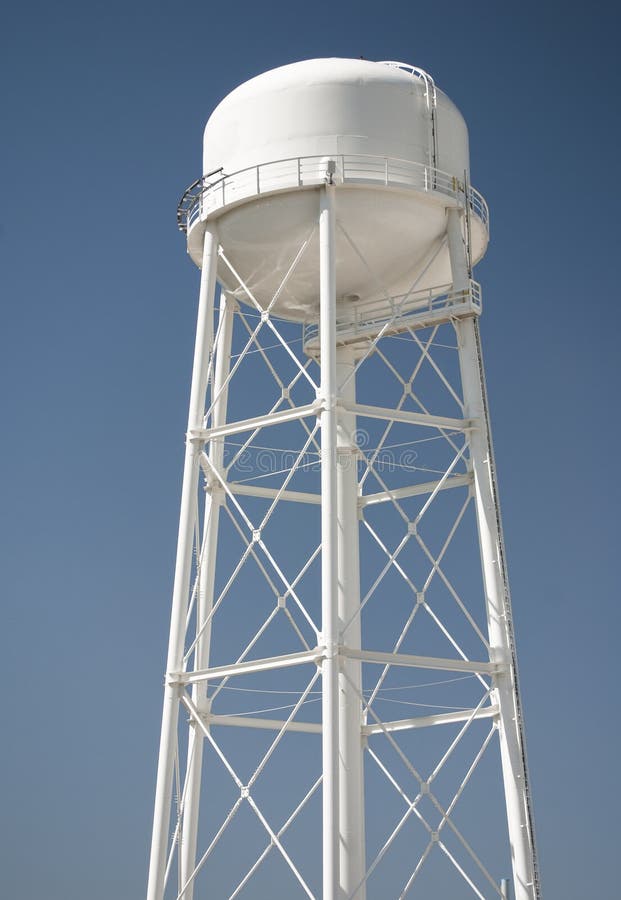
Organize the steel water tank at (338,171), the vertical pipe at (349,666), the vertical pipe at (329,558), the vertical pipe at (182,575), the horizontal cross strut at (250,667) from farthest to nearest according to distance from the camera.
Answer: the steel water tank at (338,171) < the vertical pipe at (349,666) < the vertical pipe at (182,575) < the horizontal cross strut at (250,667) < the vertical pipe at (329,558)

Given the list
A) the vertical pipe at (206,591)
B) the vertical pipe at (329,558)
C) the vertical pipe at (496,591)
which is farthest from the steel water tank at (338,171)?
the vertical pipe at (206,591)

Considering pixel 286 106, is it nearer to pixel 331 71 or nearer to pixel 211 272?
pixel 331 71

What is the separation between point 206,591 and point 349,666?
2962 mm

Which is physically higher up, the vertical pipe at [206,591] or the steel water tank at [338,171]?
the steel water tank at [338,171]

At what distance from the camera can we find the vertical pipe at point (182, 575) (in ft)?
66.5

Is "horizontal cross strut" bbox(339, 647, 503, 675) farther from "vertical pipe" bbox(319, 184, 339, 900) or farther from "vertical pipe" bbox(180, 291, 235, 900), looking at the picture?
"vertical pipe" bbox(180, 291, 235, 900)

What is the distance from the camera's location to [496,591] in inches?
829

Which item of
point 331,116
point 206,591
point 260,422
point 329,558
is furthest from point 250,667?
point 331,116

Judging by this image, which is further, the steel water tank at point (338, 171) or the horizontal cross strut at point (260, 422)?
the steel water tank at point (338, 171)

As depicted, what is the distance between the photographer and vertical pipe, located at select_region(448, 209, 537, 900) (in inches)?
777

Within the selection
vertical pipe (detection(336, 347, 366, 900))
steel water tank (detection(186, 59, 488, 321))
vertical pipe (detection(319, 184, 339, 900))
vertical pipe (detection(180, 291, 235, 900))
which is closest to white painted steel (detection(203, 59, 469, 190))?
steel water tank (detection(186, 59, 488, 321))

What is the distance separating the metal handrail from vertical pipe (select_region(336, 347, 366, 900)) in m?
3.57

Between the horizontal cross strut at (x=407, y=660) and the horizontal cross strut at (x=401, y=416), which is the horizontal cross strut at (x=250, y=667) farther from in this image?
the horizontal cross strut at (x=401, y=416)

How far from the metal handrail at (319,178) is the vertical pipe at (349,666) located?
141 inches
